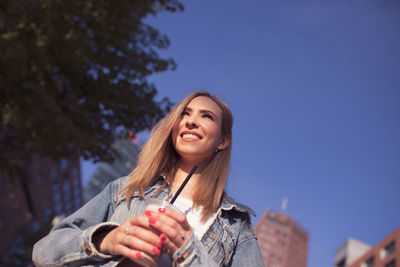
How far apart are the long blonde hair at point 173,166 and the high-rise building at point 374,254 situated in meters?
40.4

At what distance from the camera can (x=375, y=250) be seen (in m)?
40.6

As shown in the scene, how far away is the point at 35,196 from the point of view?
121 feet

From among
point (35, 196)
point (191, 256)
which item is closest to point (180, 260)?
point (191, 256)

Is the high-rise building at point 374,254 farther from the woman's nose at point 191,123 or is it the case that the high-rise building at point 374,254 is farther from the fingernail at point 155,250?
the fingernail at point 155,250

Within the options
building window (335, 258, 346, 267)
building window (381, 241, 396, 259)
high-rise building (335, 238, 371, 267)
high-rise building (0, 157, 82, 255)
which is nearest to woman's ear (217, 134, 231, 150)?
high-rise building (0, 157, 82, 255)

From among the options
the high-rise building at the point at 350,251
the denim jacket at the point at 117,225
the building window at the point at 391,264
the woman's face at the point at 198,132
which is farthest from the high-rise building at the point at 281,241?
the denim jacket at the point at 117,225

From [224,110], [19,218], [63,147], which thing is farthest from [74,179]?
[224,110]

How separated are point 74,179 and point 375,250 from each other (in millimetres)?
44036

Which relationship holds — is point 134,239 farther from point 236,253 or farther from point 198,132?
point 198,132

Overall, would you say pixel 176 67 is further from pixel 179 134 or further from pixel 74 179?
pixel 74 179

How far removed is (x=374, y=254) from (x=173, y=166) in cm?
4730

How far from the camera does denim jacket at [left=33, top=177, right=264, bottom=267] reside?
1.60 meters

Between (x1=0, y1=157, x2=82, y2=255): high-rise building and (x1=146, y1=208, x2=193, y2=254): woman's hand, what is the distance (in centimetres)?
3072

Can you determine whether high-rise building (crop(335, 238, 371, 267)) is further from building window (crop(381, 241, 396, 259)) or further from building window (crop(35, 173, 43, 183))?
building window (crop(35, 173, 43, 183))
